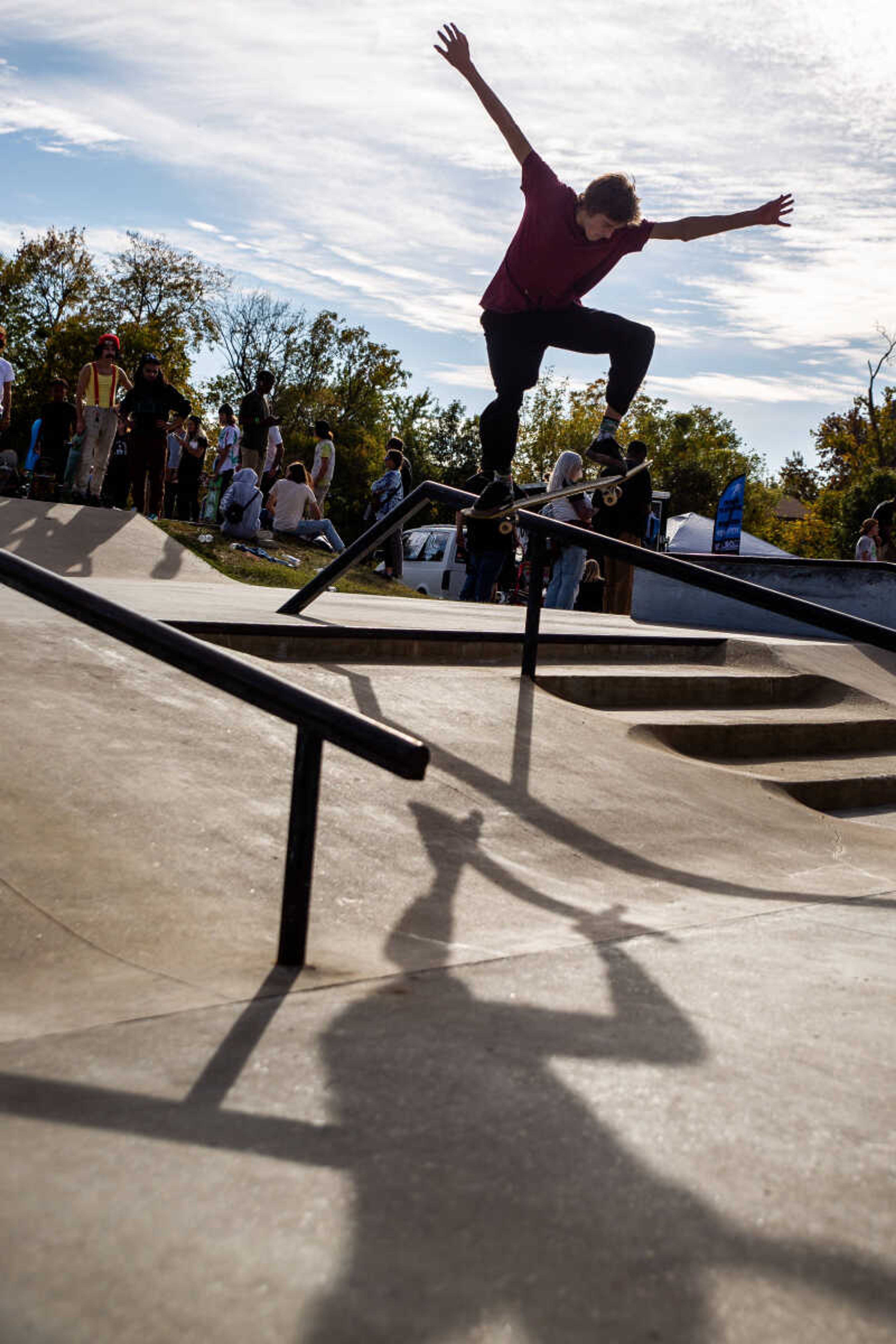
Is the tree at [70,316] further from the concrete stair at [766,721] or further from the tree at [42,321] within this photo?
the concrete stair at [766,721]

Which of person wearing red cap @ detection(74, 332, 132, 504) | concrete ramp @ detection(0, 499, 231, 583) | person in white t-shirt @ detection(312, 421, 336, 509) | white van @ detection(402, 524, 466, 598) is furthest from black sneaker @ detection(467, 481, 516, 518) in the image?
white van @ detection(402, 524, 466, 598)

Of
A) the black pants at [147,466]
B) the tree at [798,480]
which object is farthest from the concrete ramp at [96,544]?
the tree at [798,480]

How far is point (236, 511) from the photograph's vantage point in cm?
1362

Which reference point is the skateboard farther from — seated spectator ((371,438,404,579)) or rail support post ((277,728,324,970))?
seated spectator ((371,438,404,579))

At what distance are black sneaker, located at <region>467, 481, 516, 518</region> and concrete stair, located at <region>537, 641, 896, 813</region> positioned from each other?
3.02ft

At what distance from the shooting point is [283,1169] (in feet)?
4.95

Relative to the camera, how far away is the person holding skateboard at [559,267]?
529cm

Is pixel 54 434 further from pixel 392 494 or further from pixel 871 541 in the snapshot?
pixel 871 541

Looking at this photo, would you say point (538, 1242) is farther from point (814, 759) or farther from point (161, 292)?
point (161, 292)

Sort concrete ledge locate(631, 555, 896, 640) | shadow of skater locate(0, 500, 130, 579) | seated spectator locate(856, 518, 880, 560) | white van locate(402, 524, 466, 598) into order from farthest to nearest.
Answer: white van locate(402, 524, 466, 598), seated spectator locate(856, 518, 880, 560), concrete ledge locate(631, 555, 896, 640), shadow of skater locate(0, 500, 130, 579)

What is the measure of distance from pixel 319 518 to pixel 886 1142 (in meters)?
14.1

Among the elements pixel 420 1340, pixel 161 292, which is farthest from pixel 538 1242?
pixel 161 292

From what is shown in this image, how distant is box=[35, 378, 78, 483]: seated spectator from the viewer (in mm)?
14578

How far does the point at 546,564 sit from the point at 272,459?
33.7ft
